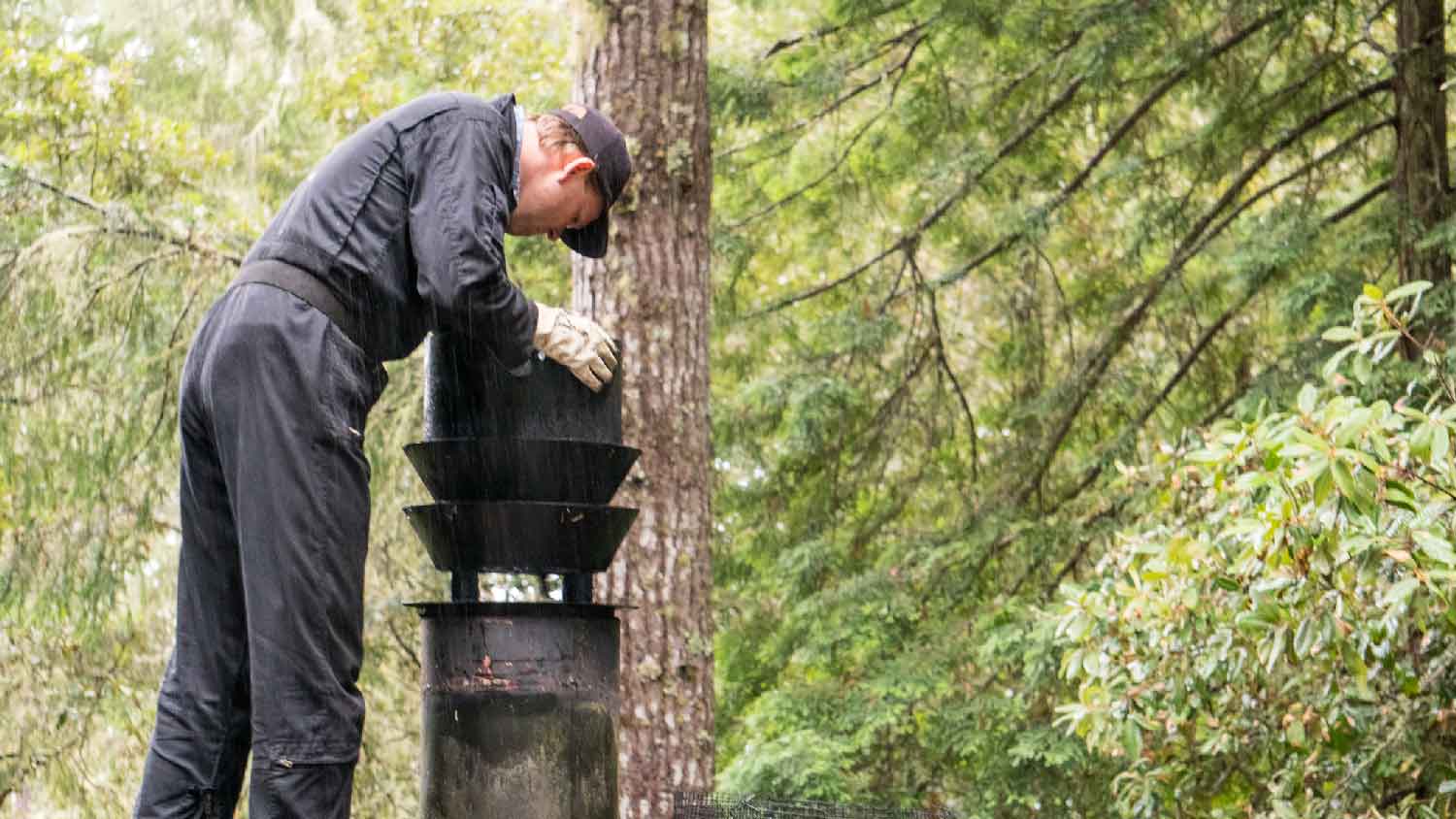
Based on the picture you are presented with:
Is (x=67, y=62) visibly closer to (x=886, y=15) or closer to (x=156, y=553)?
(x=156, y=553)

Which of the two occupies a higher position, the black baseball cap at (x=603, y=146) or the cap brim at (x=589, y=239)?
the black baseball cap at (x=603, y=146)

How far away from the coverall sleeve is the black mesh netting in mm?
1157

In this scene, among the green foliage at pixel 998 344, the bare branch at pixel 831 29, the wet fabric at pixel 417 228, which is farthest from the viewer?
the bare branch at pixel 831 29

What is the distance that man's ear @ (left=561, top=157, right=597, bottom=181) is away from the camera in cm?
305

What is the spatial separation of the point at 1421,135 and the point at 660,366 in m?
3.86

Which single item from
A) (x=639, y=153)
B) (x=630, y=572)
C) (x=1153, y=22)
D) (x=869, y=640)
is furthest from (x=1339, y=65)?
(x=630, y=572)

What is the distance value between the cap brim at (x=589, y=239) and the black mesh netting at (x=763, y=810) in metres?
1.24

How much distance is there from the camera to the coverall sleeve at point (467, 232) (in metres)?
2.74

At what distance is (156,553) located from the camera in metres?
7.79

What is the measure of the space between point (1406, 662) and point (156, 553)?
5784 millimetres

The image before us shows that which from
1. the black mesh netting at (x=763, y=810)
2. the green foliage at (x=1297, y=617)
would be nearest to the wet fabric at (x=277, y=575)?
the black mesh netting at (x=763, y=810)

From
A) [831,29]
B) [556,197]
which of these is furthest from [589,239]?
[831,29]

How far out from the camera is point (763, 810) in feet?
11.2

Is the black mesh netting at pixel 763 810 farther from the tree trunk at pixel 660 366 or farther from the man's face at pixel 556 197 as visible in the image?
the man's face at pixel 556 197
